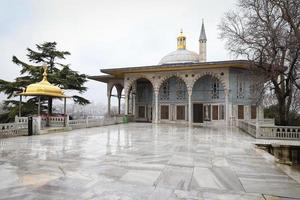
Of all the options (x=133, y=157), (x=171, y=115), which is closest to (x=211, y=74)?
(x=171, y=115)

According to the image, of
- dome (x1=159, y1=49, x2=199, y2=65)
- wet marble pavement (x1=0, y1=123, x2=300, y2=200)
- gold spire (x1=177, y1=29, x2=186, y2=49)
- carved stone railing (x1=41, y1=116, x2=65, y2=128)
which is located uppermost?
gold spire (x1=177, y1=29, x2=186, y2=49)

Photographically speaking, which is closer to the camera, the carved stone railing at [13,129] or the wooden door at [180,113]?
the carved stone railing at [13,129]

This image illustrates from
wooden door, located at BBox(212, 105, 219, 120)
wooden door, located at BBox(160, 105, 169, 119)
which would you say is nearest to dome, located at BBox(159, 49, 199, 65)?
wooden door, located at BBox(160, 105, 169, 119)

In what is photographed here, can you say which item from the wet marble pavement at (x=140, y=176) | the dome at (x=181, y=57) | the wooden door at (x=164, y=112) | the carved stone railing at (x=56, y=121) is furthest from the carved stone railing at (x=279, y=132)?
the dome at (x=181, y=57)

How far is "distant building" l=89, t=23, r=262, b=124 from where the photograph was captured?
21.5 m

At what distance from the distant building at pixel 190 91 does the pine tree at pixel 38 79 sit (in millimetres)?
3561

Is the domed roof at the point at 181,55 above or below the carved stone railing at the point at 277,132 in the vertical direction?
above

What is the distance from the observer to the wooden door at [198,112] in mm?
23594

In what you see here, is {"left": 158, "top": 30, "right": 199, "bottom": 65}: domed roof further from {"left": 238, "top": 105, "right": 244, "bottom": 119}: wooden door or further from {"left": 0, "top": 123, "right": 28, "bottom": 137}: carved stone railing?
{"left": 0, "top": 123, "right": 28, "bottom": 137}: carved stone railing

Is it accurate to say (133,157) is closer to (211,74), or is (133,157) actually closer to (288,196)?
(288,196)

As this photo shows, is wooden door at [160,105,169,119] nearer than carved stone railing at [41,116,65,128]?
No

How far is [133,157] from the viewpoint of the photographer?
22.7ft

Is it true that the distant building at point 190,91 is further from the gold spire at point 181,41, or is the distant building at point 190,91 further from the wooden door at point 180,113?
the gold spire at point 181,41

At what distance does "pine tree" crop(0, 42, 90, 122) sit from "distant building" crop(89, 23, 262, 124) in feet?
11.7
